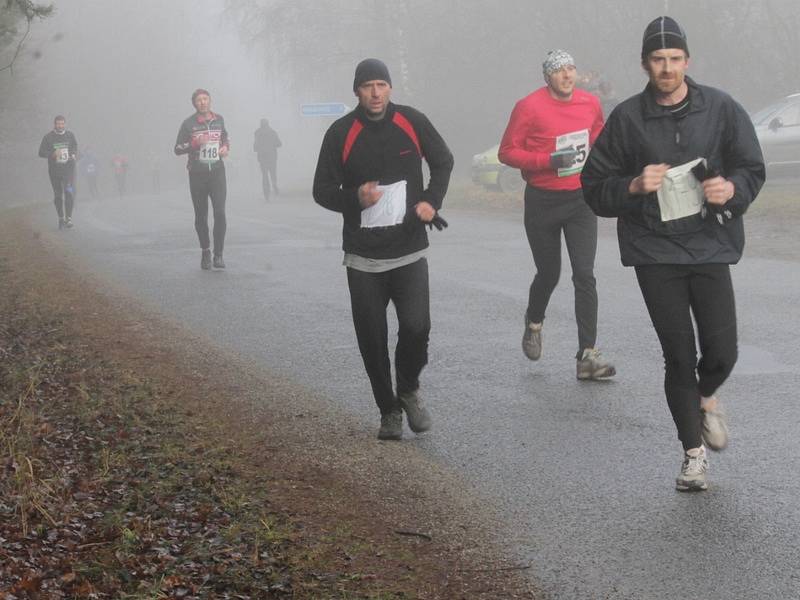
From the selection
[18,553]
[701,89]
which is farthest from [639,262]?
[18,553]

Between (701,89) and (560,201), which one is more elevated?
(701,89)

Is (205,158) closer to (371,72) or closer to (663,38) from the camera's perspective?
(371,72)

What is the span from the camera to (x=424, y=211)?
6430mm

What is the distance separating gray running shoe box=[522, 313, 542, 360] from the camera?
844 centimetres

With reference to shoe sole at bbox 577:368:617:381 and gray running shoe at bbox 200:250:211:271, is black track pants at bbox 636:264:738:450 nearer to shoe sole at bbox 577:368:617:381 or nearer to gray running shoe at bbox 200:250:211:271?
shoe sole at bbox 577:368:617:381

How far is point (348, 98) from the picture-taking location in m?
55.3

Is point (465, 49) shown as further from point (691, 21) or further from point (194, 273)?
point (194, 273)

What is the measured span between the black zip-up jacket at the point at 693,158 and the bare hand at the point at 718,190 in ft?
0.16

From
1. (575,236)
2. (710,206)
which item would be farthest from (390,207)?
(575,236)

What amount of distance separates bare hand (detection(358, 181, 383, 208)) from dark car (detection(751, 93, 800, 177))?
17.7 meters

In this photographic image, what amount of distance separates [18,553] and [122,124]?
73050 mm

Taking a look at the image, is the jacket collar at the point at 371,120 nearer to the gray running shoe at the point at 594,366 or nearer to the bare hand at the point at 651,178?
the bare hand at the point at 651,178

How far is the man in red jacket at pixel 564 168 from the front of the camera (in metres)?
7.91

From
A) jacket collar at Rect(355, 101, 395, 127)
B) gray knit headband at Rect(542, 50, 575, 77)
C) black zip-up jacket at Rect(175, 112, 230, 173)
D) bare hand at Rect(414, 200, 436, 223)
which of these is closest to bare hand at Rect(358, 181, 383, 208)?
bare hand at Rect(414, 200, 436, 223)
